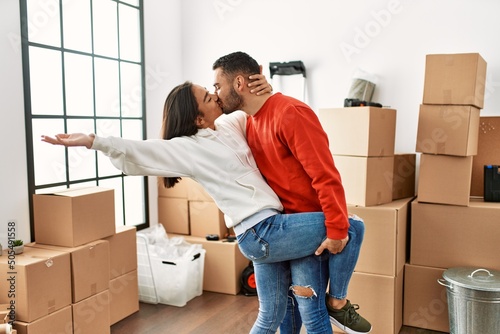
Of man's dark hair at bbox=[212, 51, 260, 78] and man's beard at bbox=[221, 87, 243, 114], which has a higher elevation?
man's dark hair at bbox=[212, 51, 260, 78]

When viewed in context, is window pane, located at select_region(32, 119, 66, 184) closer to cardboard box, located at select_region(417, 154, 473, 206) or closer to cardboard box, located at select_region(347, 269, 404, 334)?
cardboard box, located at select_region(347, 269, 404, 334)

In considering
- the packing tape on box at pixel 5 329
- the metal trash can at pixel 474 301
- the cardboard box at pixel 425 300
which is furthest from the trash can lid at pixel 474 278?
the packing tape on box at pixel 5 329

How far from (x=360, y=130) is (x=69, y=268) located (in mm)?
1771

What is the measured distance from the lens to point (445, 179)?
8.86 ft

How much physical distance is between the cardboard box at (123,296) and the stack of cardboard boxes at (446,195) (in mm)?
1801

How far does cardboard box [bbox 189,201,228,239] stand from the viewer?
12.0 feet

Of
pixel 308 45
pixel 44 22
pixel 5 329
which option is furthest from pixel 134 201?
pixel 308 45

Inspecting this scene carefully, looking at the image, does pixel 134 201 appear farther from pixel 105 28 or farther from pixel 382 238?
pixel 382 238

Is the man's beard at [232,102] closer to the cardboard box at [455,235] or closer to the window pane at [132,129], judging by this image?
the cardboard box at [455,235]

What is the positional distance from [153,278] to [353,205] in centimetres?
154

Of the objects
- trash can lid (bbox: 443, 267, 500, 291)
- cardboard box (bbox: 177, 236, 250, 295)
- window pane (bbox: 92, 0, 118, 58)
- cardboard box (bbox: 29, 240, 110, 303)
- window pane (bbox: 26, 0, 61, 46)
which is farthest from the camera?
cardboard box (bbox: 177, 236, 250, 295)

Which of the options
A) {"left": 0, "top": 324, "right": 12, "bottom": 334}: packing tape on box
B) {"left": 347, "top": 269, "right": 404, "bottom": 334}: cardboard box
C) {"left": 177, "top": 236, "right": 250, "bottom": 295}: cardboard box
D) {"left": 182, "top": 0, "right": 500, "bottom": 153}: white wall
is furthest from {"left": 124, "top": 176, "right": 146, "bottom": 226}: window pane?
{"left": 347, "top": 269, "right": 404, "bottom": 334}: cardboard box

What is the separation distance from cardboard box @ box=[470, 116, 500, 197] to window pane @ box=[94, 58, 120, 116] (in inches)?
100

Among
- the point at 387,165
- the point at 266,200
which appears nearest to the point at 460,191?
the point at 387,165
